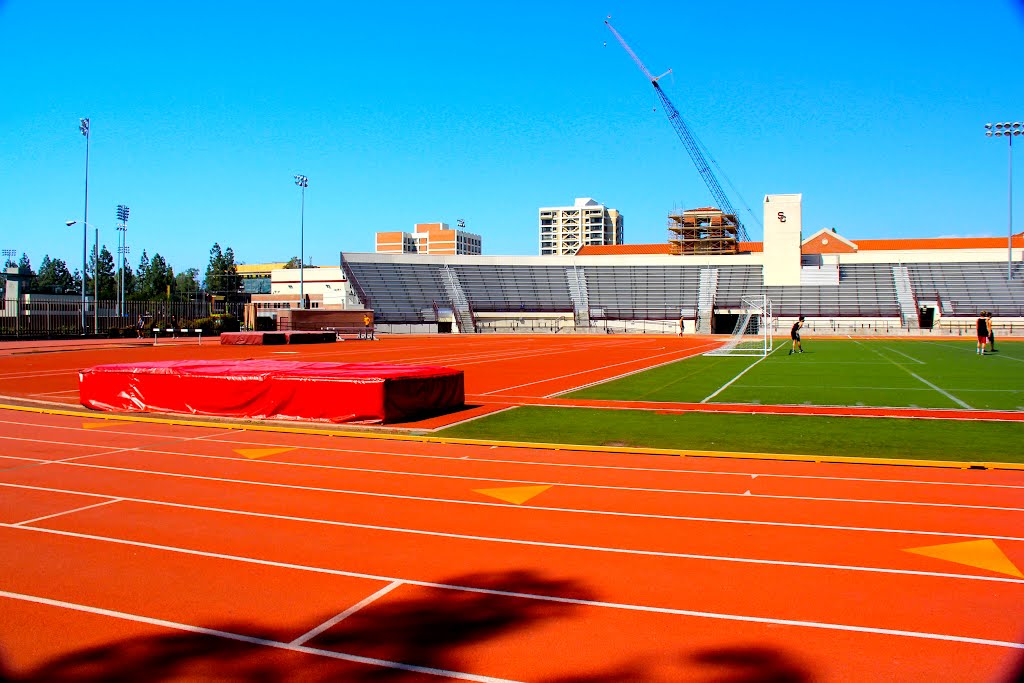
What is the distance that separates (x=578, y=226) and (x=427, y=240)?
37.5 metres

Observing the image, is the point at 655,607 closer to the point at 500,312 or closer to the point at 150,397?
the point at 150,397

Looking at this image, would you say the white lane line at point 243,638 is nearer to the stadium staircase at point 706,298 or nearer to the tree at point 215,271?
the stadium staircase at point 706,298

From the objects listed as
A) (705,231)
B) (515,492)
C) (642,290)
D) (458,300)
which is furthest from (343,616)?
(705,231)

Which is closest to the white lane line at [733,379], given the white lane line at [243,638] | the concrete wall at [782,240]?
the white lane line at [243,638]

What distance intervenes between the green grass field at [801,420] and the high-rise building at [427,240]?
505 feet

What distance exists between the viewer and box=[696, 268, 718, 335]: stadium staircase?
2837 inches

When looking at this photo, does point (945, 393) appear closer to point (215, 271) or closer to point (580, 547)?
point (580, 547)

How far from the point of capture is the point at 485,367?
29.1 metres

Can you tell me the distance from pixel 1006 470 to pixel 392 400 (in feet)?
30.9

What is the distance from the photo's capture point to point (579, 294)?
80188mm

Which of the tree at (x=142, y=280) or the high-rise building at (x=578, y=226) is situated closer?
the tree at (x=142, y=280)

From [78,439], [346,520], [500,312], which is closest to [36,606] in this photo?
[346,520]

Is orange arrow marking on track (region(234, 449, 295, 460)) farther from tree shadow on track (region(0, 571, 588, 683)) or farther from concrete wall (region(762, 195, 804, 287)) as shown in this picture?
concrete wall (region(762, 195, 804, 287))

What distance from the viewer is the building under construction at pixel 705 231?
8844cm
